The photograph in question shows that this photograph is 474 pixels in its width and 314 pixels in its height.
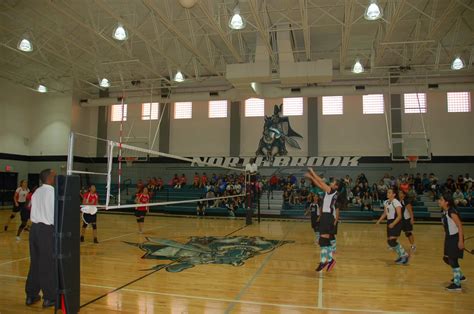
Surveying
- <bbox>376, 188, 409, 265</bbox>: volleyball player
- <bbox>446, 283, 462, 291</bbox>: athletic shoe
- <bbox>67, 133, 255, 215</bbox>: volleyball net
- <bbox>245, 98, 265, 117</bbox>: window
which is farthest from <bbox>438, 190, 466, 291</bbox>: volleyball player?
<bbox>245, 98, 265, 117</bbox>: window

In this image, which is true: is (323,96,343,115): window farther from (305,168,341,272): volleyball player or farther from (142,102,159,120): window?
(305,168,341,272): volleyball player

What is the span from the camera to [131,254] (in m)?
9.19

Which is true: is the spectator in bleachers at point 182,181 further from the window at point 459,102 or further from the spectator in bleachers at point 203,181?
the window at point 459,102

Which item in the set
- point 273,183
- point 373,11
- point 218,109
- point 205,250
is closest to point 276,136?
point 273,183

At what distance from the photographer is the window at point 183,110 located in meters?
26.1

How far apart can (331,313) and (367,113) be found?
20.4 meters

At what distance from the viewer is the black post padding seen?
4.51 m

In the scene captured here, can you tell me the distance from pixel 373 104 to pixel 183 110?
13.0m

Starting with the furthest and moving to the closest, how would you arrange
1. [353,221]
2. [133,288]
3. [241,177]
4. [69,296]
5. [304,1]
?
[241,177]
[353,221]
[304,1]
[133,288]
[69,296]

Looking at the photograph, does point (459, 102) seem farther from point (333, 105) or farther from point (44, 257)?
point (44, 257)

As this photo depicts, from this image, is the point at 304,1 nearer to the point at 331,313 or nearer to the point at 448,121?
the point at 331,313

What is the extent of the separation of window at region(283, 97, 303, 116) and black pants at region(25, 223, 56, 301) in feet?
68.1

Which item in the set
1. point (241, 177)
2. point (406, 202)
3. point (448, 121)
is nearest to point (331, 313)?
point (406, 202)

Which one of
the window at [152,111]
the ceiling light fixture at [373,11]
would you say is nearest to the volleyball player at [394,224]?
the ceiling light fixture at [373,11]
